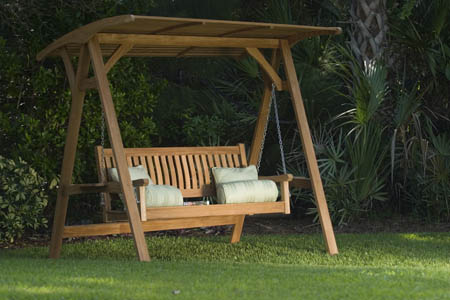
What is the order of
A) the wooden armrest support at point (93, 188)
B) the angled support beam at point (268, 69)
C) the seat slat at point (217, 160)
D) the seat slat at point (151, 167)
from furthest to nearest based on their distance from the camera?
the seat slat at point (217, 160) < the seat slat at point (151, 167) < the angled support beam at point (268, 69) < the wooden armrest support at point (93, 188)

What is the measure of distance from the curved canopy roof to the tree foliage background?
105 cm

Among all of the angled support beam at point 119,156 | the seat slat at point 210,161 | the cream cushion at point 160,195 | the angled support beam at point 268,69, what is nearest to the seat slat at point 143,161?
the cream cushion at point 160,195

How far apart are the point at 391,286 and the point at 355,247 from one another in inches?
101

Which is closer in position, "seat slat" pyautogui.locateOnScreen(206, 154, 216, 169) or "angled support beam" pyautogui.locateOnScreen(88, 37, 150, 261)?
"angled support beam" pyautogui.locateOnScreen(88, 37, 150, 261)

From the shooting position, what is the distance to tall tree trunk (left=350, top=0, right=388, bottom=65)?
8883 millimetres

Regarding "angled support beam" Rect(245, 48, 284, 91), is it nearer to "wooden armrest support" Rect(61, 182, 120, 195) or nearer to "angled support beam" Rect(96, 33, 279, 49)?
"angled support beam" Rect(96, 33, 279, 49)

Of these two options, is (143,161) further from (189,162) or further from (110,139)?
(110,139)

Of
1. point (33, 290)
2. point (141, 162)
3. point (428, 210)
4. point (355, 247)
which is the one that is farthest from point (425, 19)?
point (33, 290)

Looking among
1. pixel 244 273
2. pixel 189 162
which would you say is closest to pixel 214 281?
pixel 244 273

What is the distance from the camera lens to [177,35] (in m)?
6.50

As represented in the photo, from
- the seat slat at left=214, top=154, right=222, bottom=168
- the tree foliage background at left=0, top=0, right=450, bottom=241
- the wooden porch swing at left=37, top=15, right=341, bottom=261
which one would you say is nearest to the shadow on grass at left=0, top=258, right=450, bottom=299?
the wooden porch swing at left=37, top=15, right=341, bottom=261

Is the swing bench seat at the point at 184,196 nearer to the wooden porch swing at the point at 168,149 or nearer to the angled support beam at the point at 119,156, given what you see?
the wooden porch swing at the point at 168,149

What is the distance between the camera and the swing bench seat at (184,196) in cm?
611

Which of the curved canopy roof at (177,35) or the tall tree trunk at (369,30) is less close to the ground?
the tall tree trunk at (369,30)
